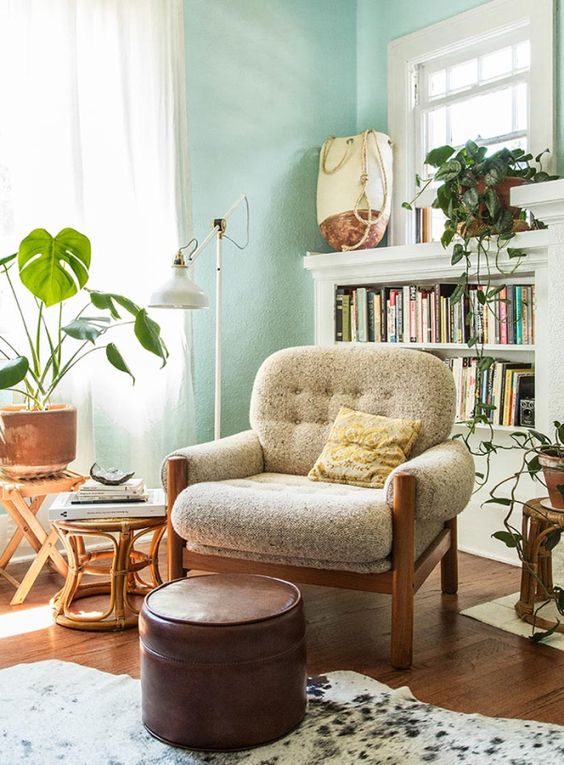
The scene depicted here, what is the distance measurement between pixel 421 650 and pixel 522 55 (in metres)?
2.65

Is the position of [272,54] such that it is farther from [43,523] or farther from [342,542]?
[342,542]

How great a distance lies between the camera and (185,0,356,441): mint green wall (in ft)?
12.4

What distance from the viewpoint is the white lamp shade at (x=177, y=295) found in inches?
117

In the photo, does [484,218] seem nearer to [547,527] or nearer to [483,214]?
[483,214]

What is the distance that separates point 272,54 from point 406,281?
130cm

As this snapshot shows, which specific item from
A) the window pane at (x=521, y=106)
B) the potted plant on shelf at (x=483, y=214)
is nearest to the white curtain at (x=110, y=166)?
the potted plant on shelf at (x=483, y=214)

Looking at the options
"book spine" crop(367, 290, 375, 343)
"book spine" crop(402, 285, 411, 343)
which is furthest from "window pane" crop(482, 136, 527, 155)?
"book spine" crop(367, 290, 375, 343)

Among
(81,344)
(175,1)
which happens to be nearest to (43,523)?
(81,344)

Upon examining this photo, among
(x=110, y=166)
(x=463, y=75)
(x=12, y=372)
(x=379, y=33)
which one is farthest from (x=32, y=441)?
(x=379, y=33)

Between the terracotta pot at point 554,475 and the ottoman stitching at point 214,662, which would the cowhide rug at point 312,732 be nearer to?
the ottoman stitching at point 214,662

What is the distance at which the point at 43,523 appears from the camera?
3396mm

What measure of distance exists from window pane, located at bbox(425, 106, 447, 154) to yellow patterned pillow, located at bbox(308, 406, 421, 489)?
1811 mm

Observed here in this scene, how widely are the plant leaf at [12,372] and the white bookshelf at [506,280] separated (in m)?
1.79

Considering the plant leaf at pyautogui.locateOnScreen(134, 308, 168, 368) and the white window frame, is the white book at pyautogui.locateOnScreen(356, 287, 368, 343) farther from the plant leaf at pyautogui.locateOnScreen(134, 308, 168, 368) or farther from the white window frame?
the plant leaf at pyautogui.locateOnScreen(134, 308, 168, 368)
